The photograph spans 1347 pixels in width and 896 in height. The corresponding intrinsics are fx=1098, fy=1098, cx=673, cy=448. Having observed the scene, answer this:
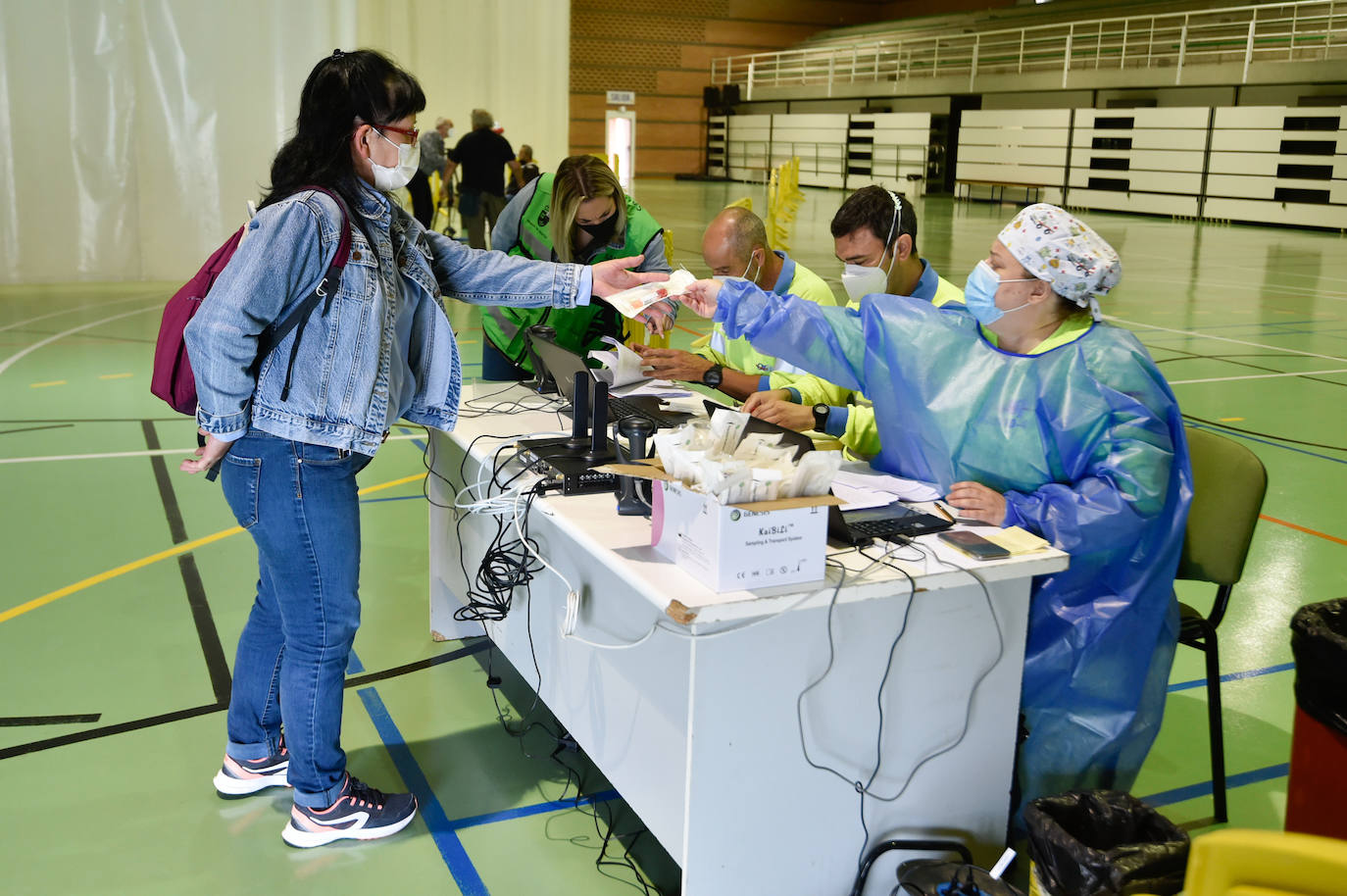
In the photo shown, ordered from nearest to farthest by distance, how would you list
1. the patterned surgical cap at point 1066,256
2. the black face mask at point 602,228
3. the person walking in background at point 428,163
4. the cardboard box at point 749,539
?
the cardboard box at point 749,539 → the patterned surgical cap at point 1066,256 → the black face mask at point 602,228 → the person walking in background at point 428,163

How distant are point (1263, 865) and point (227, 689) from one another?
2.65m

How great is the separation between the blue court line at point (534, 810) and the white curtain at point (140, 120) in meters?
8.95

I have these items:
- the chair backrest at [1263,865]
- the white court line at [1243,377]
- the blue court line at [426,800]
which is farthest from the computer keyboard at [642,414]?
the white court line at [1243,377]

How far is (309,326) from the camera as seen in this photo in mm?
2090

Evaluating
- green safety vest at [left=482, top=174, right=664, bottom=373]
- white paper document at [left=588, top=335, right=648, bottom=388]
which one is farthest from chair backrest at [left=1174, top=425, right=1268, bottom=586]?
green safety vest at [left=482, top=174, right=664, bottom=373]

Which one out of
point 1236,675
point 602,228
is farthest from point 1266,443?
point 602,228

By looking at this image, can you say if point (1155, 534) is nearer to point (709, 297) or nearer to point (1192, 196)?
point (709, 297)

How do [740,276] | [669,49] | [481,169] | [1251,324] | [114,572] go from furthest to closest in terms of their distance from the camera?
[669,49] → [481,169] → [1251,324] → [114,572] → [740,276]

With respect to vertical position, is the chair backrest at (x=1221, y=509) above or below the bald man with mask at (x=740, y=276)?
below

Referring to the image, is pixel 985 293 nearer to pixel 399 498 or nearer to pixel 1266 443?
pixel 399 498

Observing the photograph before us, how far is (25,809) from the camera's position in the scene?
8.26 ft

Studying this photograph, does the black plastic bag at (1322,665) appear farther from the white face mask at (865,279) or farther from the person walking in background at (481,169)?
the person walking in background at (481,169)

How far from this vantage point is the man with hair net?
2201mm

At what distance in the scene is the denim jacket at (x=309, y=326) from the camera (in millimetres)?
2004
